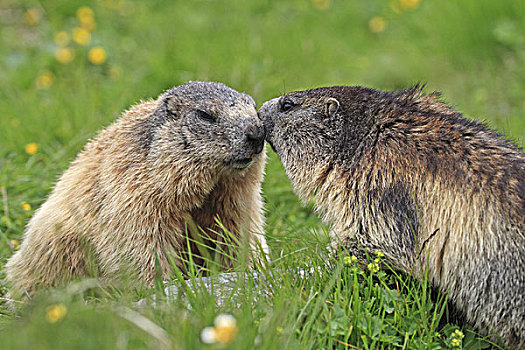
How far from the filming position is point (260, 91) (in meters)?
8.69

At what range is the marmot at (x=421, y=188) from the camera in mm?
4227

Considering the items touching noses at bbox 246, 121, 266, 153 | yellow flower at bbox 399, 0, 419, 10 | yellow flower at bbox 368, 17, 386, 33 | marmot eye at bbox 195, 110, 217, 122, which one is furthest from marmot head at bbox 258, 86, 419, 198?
yellow flower at bbox 399, 0, 419, 10

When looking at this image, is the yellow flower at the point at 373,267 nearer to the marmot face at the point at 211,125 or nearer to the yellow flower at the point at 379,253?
the yellow flower at the point at 379,253

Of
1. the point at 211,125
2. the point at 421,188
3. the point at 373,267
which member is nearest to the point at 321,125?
the point at 211,125

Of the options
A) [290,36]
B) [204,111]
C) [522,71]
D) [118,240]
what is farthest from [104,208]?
[522,71]

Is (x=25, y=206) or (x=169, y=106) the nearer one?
(x=169, y=106)

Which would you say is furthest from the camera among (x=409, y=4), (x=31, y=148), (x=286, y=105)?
(x=409, y=4)

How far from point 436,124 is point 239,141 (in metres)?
1.59

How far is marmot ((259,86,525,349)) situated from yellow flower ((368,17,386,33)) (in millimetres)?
6839

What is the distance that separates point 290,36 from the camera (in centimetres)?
1057

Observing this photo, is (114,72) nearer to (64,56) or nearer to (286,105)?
(64,56)

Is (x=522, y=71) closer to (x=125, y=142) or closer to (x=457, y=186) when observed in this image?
(x=457, y=186)

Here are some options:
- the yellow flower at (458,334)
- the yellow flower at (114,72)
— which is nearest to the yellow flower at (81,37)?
the yellow flower at (114,72)

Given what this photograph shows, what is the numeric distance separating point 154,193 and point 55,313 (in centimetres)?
193
